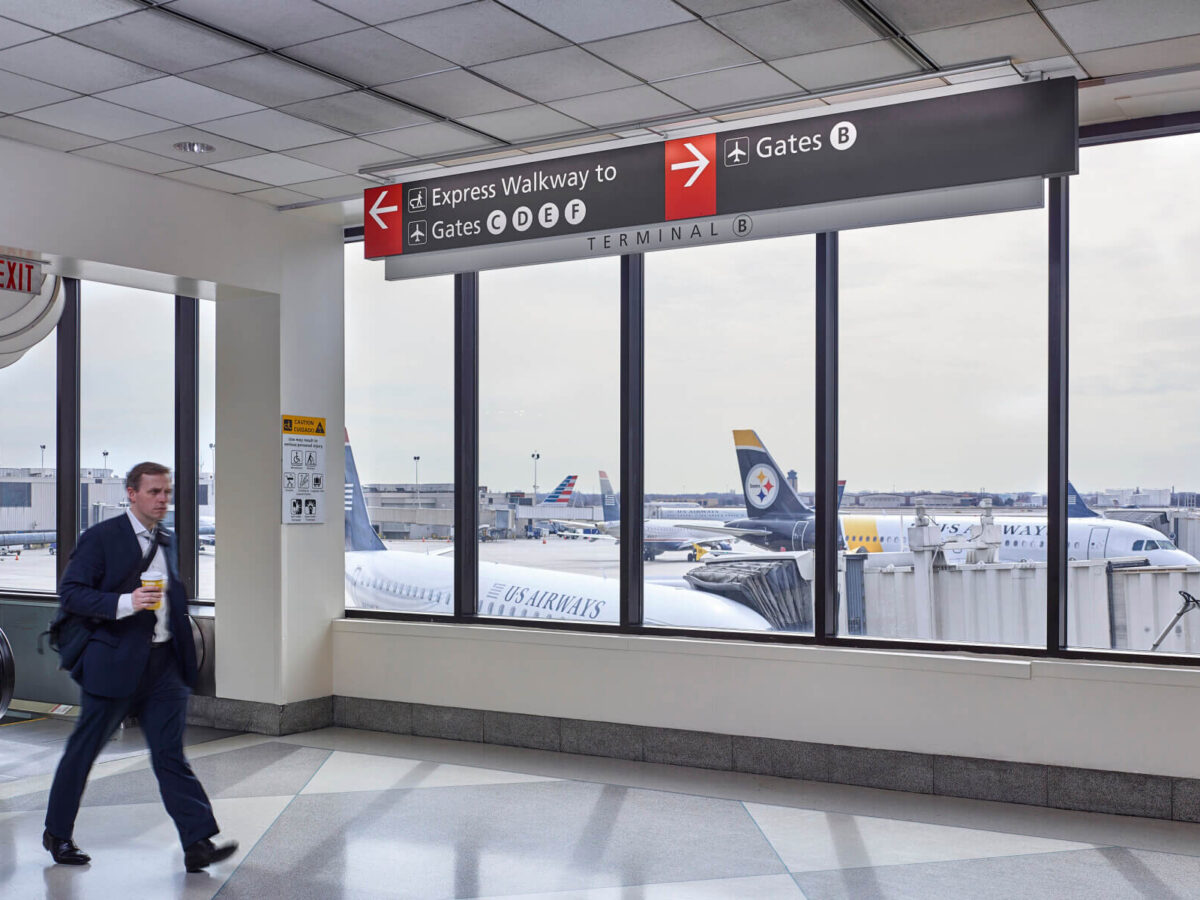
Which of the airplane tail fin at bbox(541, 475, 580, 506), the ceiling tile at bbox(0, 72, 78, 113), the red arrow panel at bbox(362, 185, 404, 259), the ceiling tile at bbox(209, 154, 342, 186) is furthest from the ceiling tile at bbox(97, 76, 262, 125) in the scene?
the airplane tail fin at bbox(541, 475, 580, 506)

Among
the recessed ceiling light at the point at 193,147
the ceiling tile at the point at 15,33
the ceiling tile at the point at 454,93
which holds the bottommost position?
the recessed ceiling light at the point at 193,147

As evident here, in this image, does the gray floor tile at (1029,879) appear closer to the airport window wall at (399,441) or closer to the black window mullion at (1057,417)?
the black window mullion at (1057,417)

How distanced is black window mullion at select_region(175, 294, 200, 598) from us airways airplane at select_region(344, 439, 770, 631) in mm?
1231

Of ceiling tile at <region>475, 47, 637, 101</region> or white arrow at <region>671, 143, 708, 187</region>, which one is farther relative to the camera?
white arrow at <region>671, 143, 708, 187</region>

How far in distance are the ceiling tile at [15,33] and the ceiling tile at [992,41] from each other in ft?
11.0

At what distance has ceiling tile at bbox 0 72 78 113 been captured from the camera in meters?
4.91

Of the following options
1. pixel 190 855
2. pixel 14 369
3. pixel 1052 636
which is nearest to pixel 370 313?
pixel 14 369

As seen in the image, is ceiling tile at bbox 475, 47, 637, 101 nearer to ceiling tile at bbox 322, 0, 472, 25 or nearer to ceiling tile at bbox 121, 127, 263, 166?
ceiling tile at bbox 322, 0, 472, 25

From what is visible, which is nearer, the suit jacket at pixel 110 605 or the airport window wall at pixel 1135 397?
the suit jacket at pixel 110 605

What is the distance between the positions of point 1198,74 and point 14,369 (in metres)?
8.23

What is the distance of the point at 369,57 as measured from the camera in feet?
15.3

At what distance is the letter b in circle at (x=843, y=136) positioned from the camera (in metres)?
4.69

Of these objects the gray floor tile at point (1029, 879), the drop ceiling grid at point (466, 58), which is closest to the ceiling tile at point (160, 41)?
the drop ceiling grid at point (466, 58)

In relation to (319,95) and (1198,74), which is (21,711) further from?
(1198,74)
